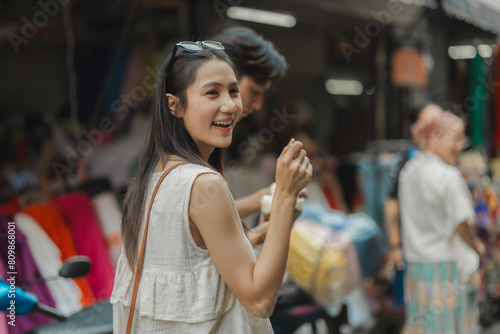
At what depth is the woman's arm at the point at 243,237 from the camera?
5.33 ft

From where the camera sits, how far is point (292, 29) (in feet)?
21.7

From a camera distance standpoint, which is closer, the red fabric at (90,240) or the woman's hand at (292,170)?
the woman's hand at (292,170)

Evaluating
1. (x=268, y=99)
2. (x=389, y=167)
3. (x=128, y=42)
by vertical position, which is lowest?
(x=389, y=167)

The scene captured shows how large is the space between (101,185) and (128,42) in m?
1.41

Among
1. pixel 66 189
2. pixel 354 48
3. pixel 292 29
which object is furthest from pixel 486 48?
pixel 66 189

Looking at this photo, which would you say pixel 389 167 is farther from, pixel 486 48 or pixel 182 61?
pixel 182 61

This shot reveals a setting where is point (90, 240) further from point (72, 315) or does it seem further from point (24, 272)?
point (72, 315)

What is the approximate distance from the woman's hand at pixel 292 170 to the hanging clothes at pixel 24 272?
2064mm

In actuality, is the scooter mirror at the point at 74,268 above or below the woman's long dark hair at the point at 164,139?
below

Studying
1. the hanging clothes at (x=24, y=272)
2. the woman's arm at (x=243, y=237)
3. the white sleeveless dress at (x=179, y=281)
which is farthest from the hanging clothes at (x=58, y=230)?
the woman's arm at (x=243, y=237)

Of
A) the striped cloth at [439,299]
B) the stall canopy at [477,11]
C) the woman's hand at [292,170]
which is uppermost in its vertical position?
the stall canopy at [477,11]

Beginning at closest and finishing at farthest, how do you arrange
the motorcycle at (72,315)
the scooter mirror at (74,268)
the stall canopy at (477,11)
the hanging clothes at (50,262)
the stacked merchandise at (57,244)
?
the motorcycle at (72,315)
the scooter mirror at (74,268)
the stacked merchandise at (57,244)
the hanging clothes at (50,262)
the stall canopy at (477,11)

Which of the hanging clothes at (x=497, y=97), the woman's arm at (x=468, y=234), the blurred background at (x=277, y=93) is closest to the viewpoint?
the woman's arm at (x=468, y=234)

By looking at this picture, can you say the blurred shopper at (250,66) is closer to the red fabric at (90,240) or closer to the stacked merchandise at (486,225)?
the red fabric at (90,240)
